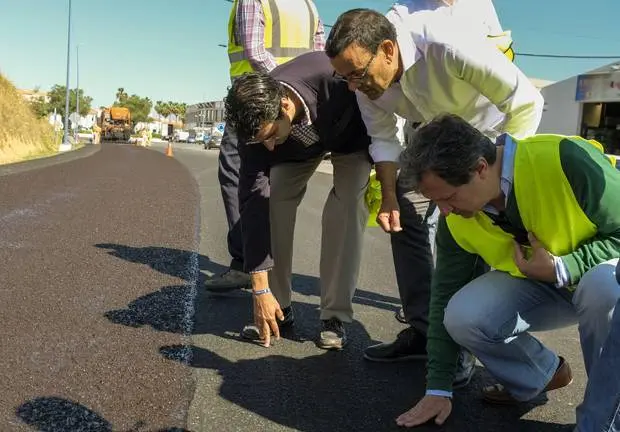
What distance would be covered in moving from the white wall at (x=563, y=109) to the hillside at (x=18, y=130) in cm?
2040

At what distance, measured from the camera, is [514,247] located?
7.18 feet

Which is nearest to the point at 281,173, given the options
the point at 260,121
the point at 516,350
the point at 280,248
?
the point at 280,248

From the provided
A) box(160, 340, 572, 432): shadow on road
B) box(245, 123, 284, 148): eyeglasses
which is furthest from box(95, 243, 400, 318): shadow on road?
box(245, 123, 284, 148): eyeglasses

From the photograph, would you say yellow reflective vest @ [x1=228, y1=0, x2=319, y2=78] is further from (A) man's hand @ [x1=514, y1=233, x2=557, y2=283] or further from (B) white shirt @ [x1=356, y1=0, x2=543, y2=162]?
(A) man's hand @ [x1=514, y1=233, x2=557, y2=283]

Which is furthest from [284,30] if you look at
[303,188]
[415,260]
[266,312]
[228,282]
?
[266,312]

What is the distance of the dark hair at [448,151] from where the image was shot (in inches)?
75.6

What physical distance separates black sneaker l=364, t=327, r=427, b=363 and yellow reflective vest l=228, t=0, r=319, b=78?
7.01ft

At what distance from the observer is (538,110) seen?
8.33 ft

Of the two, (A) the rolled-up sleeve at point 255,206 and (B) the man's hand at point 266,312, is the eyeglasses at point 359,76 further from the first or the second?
(B) the man's hand at point 266,312

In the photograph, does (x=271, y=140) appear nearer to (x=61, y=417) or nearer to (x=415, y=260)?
(x=415, y=260)

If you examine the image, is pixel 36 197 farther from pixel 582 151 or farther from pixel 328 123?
pixel 582 151

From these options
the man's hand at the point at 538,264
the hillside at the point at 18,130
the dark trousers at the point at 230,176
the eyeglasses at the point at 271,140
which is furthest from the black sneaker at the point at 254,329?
the hillside at the point at 18,130

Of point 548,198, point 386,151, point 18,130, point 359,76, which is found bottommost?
point 18,130

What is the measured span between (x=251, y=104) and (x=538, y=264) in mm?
1255
